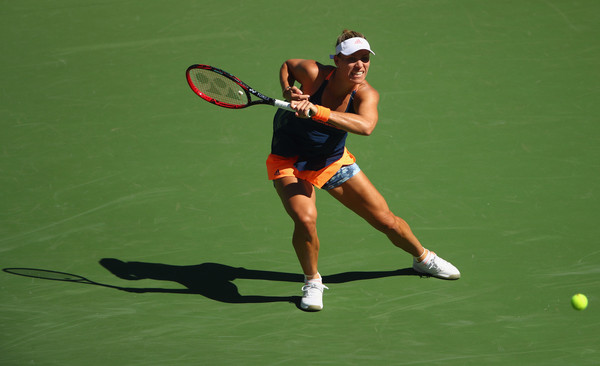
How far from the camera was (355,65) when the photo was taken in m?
5.13

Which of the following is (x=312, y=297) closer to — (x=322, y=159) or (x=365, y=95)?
(x=322, y=159)

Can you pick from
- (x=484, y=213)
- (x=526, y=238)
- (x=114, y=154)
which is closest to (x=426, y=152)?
(x=484, y=213)

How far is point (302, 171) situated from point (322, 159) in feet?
0.55

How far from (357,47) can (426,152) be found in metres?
2.44

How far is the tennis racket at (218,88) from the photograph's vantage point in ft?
17.8

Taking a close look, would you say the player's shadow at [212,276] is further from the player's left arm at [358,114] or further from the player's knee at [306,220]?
the player's left arm at [358,114]

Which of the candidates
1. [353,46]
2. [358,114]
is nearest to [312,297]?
[358,114]

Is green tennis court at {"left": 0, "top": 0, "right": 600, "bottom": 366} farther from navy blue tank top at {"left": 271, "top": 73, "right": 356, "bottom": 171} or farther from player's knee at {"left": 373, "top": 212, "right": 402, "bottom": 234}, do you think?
navy blue tank top at {"left": 271, "top": 73, "right": 356, "bottom": 171}

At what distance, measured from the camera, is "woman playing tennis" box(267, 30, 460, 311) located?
17.0 feet

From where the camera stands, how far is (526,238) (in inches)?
237

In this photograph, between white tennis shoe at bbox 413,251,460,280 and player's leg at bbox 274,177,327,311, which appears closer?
player's leg at bbox 274,177,327,311

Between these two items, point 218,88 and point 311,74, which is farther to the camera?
point 218,88

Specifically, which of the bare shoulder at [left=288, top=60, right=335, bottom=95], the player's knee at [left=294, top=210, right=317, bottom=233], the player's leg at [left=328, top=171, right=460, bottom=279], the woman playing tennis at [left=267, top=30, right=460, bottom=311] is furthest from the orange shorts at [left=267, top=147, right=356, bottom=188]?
the bare shoulder at [left=288, top=60, right=335, bottom=95]

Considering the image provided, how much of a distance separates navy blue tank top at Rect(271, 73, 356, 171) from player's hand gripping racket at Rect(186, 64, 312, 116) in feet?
0.98
